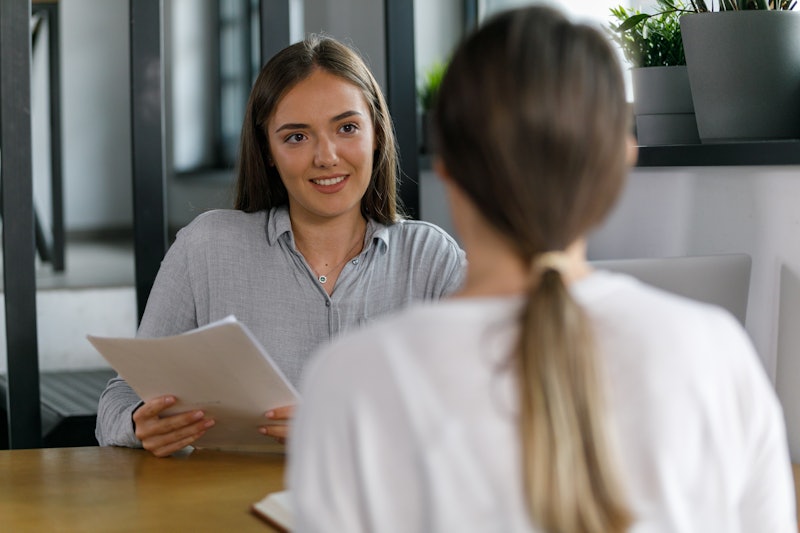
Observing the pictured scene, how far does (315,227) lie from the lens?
6.33ft

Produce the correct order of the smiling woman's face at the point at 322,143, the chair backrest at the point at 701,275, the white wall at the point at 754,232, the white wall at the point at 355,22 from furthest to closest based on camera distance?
the white wall at the point at 355,22 < the smiling woman's face at the point at 322,143 < the white wall at the point at 754,232 < the chair backrest at the point at 701,275

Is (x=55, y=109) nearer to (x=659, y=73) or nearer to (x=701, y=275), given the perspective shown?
(x=659, y=73)

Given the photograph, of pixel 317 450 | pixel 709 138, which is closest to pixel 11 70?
pixel 709 138

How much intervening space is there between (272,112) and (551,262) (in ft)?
4.14

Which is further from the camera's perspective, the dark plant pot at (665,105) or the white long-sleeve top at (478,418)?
the dark plant pot at (665,105)

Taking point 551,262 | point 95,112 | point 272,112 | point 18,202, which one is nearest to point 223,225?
point 272,112

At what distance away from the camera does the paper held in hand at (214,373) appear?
1.27 metres

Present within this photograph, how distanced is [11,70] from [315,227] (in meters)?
0.71

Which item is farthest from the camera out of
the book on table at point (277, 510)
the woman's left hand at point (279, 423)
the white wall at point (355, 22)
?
the white wall at point (355, 22)

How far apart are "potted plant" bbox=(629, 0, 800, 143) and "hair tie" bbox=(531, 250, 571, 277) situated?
126 cm

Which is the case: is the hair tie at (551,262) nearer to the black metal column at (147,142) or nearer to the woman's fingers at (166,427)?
the woman's fingers at (166,427)

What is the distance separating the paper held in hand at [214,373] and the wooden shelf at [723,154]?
90cm

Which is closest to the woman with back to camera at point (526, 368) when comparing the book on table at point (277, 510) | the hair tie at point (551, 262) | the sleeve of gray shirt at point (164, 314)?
the hair tie at point (551, 262)

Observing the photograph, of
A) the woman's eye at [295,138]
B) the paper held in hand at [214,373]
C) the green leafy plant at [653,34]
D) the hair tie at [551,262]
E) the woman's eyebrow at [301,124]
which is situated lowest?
the paper held in hand at [214,373]
